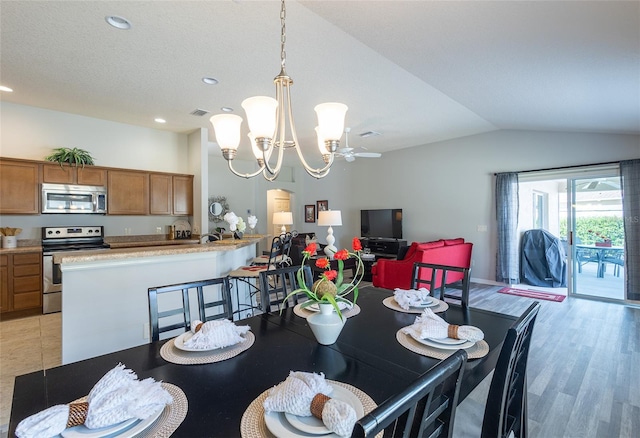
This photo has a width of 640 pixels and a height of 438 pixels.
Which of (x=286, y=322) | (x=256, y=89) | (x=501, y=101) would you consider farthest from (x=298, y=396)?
(x=501, y=101)

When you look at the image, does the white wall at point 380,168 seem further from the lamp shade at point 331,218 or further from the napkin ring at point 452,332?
the napkin ring at point 452,332

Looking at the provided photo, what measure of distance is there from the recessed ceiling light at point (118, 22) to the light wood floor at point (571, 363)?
9.52ft

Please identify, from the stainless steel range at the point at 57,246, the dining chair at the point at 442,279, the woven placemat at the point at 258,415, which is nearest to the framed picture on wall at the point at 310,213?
the stainless steel range at the point at 57,246

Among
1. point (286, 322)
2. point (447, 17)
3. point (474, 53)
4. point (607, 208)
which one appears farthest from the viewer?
point (607, 208)

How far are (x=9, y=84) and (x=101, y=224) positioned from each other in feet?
7.07

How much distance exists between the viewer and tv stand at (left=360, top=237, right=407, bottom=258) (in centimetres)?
709

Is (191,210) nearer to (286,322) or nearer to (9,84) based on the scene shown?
(9,84)

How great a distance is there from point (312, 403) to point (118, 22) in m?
3.04

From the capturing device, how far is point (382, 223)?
7535mm

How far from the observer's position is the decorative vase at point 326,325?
133 cm

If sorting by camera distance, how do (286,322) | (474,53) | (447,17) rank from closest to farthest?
(286,322) < (447,17) < (474,53)

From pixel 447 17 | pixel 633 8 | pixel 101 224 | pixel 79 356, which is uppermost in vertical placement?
pixel 447 17

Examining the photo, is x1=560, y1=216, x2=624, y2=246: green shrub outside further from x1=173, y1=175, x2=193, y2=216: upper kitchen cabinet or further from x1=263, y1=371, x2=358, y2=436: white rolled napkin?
x1=173, y1=175, x2=193, y2=216: upper kitchen cabinet

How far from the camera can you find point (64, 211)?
4359 mm
